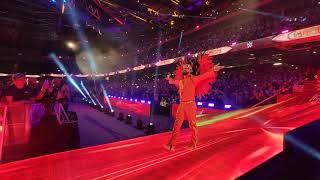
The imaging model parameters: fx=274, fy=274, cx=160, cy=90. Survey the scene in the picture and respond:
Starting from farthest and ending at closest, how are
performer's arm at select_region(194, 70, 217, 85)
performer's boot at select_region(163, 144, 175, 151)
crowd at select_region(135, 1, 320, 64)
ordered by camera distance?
crowd at select_region(135, 1, 320, 64) < performer's boot at select_region(163, 144, 175, 151) < performer's arm at select_region(194, 70, 217, 85)

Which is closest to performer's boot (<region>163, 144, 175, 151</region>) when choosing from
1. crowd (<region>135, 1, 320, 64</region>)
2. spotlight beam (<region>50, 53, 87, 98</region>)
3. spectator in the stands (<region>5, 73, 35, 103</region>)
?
spectator in the stands (<region>5, 73, 35, 103</region>)

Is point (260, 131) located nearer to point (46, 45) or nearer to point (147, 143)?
point (147, 143)

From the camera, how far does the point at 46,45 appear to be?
22.0 meters

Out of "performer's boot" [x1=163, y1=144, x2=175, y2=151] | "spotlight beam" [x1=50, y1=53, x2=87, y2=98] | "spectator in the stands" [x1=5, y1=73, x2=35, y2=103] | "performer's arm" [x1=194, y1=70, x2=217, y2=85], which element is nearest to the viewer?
"performer's arm" [x1=194, y1=70, x2=217, y2=85]

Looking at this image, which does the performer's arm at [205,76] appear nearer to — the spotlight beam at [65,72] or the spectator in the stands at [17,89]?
the spectator in the stands at [17,89]

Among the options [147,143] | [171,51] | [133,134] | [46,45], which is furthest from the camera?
[171,51]

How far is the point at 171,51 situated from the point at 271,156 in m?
20.7

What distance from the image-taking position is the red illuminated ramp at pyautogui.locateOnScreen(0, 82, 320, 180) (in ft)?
12.3

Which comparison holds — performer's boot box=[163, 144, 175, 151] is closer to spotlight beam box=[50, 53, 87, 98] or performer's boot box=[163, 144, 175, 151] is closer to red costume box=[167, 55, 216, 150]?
red costume box=[167, 55, 216, 150]

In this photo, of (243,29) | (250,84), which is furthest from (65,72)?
(250,84)

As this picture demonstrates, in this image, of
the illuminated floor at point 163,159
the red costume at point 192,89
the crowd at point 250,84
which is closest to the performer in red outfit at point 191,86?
the red costume at point 192,89

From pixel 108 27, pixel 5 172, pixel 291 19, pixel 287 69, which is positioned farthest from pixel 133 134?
pixel 291 19

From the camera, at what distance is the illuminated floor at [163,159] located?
3750 millimetres

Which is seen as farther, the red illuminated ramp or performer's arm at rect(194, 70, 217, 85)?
performer's arm at rect(194, 70, 217, 85)
